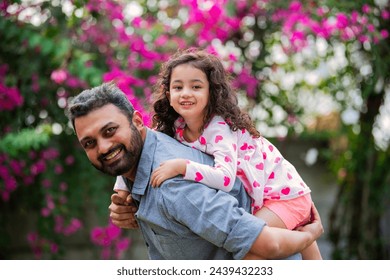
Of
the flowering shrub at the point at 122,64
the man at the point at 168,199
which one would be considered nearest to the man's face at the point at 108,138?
the man at the point at 168,199

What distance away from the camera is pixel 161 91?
2.23m

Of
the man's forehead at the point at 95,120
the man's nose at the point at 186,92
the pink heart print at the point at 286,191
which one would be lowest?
the pink heart print at the point at 286,191

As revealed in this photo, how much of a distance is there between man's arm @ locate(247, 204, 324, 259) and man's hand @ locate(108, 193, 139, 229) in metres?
0.48

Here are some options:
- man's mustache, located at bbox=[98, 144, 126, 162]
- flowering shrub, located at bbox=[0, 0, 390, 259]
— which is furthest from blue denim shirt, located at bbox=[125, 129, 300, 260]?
flowering shrub, located at bbox=[0, 0, 390, 259]

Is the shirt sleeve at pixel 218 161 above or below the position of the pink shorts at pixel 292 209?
above

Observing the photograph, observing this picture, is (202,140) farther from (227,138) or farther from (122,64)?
(122,64)

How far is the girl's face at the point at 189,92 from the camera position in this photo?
2061mm

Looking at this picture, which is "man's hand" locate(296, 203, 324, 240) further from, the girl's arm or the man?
the girl's arm

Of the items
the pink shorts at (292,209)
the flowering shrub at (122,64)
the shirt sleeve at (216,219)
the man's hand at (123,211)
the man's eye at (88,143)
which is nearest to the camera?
the shirt sleeve at (216,219)

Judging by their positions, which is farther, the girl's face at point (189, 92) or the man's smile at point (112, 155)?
the girl's face at point (189, 92)

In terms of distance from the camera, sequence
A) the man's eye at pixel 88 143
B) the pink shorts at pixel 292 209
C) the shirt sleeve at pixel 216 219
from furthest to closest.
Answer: the pink shorts at pixel 292 209 < the man's eye at pixel 88 143 < the shirt sleeve at pixel 216 219

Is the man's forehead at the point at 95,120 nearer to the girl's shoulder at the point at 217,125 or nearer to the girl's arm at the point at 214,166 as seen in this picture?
the girl's arm at the point at 214,166

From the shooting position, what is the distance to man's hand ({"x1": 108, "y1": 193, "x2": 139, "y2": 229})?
2.11 m

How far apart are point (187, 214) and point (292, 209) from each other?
420 millimetres
